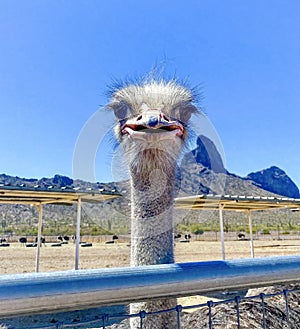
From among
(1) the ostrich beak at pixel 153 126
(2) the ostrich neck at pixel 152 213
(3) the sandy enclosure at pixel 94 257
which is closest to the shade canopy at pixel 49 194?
(3) the sandy enclosure at pixel 94 257

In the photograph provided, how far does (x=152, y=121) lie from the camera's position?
199 cm

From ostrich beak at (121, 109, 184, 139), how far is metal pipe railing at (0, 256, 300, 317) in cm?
115

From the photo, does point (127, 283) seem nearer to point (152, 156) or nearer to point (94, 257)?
point (152, 156)

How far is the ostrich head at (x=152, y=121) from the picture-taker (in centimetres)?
210

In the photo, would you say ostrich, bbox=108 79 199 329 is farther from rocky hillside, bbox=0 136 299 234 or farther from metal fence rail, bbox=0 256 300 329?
metal fence rail, bbox=0 256 300 329

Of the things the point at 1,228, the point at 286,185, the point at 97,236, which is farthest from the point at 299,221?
the point at 286,185

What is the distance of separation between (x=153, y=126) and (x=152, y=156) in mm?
341

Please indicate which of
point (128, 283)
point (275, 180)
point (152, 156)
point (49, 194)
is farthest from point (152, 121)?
point (275, 180)

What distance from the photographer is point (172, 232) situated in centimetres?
221

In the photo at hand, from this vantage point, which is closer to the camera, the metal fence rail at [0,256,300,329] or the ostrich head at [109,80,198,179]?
the metal fence rail at [0,256,300,329]

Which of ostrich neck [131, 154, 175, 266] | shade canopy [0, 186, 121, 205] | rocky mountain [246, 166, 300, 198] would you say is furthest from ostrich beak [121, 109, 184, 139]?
rocky mountain [246, 166, 300, 198]

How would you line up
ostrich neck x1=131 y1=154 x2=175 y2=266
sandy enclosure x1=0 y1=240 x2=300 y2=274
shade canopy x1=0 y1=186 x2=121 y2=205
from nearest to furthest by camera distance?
ostrich neck x1=131 y1=154 x2=175 y2=266
shade canopy x1=0 y1=186 x2=121 y2=205
sandy enclosure x1=0 y1=240 x2=300 y2=274

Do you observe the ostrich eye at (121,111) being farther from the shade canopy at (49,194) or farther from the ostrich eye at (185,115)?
the shade canopy at (49,194)

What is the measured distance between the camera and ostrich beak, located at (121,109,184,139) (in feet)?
6.56
